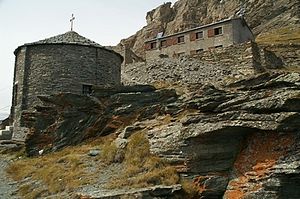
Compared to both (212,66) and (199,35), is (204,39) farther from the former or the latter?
(212,66)

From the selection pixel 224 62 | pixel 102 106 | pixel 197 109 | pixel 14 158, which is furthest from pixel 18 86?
pixel 197 109

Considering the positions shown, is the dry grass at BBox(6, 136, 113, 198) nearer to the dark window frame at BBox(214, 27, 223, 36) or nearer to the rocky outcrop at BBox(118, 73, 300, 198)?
the rocky outcrop at BBox(118, 73, 300, 198)

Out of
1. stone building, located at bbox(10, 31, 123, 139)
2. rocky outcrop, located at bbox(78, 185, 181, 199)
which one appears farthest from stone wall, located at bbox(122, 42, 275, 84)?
rocky outcrop, located at bbox(78, 185, 181, 199)

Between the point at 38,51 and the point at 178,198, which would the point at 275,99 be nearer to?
the point at 178,198

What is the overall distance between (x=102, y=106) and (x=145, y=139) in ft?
18.4

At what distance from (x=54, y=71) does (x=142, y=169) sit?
16.3 meters

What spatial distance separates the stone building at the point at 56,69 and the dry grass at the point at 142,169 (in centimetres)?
1336

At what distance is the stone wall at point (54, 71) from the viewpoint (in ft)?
92.5

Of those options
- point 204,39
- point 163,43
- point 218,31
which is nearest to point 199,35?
point 204,39

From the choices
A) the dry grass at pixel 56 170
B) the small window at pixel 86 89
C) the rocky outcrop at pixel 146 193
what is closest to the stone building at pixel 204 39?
the small window at pixel 86 89

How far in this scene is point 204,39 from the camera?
4875 cm

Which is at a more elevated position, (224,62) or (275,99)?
(224,62)

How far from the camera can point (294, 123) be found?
1302 centimetres

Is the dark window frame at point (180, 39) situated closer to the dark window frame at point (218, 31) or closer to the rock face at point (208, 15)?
the dark window frame at point (218, 31)
